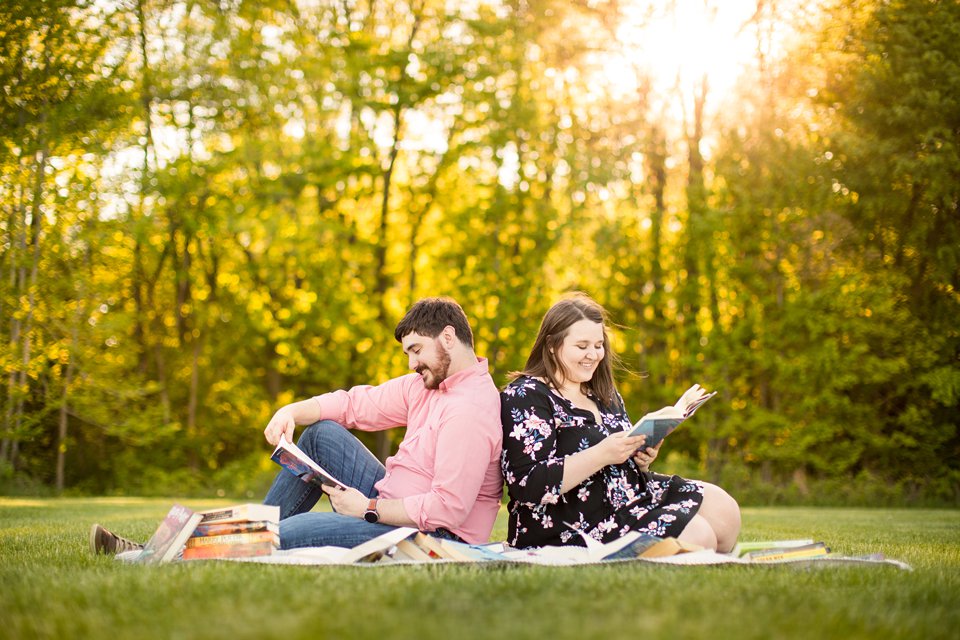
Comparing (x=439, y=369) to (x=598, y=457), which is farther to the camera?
(x=439, y=369)

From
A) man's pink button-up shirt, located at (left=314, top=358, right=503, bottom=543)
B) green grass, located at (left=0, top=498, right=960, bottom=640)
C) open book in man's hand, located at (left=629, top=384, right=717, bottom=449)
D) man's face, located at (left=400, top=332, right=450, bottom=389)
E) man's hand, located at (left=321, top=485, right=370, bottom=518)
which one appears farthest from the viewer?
man's face, located at (left=400, top=332, right=450, bottom=389)

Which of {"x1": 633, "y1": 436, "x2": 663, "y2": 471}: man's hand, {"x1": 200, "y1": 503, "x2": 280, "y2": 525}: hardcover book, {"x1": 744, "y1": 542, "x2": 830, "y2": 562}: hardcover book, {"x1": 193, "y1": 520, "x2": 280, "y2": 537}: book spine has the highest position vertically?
{"x1": 633, "y1": 436, "x2": 663, "y2": 471}: man's hand

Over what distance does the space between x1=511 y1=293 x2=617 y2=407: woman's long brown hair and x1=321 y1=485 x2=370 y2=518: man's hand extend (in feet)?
3.04

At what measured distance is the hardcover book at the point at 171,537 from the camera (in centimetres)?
374

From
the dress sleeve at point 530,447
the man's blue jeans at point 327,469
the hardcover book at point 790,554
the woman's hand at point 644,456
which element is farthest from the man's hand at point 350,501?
the hardcover book at point 790,554

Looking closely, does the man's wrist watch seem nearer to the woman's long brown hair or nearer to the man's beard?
the man's beard

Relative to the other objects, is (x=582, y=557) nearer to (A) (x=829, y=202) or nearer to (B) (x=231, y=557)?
(B) (x=231, y=557)

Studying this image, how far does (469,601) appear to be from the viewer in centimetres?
276

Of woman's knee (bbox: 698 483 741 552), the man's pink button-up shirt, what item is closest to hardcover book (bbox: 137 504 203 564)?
the man's pink button-up shirt

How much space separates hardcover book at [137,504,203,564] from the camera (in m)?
3.74

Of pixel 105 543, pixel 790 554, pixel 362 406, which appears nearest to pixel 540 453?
pixel 362 406

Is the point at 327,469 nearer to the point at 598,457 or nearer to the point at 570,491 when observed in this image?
the point at 570,491

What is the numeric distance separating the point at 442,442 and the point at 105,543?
5.26 feet

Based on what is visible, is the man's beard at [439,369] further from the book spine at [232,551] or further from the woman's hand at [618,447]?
the book spine at [232,551]
